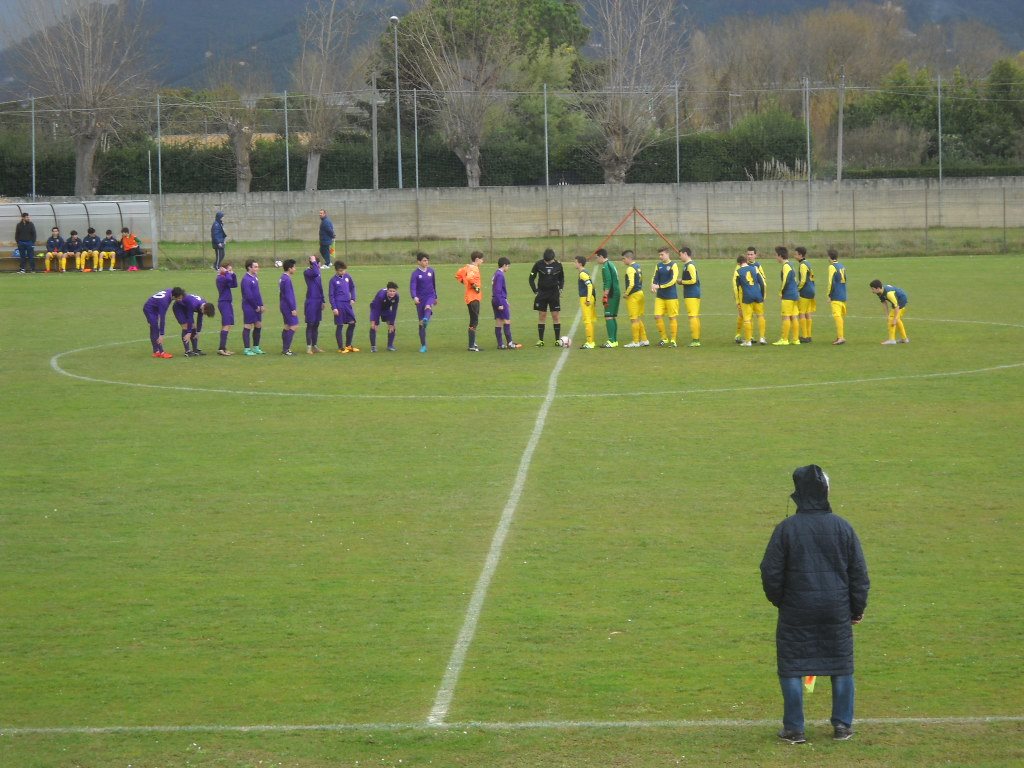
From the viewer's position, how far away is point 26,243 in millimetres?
47531

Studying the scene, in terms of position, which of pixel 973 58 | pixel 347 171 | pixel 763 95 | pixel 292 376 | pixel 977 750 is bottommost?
pixel 977 750

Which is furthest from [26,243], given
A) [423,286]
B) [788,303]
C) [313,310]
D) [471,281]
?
[788,303]

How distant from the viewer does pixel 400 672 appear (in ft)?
30.5

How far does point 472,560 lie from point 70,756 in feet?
15.4

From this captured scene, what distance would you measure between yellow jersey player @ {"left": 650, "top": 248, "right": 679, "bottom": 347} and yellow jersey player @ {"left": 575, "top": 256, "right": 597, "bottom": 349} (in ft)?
3.82

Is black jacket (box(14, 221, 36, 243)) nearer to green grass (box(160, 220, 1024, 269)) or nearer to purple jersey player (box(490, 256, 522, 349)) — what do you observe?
green grass (box(160, 220, 1024, 269))

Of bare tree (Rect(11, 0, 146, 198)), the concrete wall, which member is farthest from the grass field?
bare tree (Rect(11, 0, 146, 198))

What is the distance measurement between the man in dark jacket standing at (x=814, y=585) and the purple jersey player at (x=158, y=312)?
59.3ft

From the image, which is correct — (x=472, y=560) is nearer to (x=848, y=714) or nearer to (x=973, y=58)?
(x=848, y=714)

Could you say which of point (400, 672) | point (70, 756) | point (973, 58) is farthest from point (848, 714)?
point (973, 58)

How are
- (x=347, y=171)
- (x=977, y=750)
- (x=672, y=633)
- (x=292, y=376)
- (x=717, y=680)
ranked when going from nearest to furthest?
(x=977, y=750)
(x=717, y=680)
(x=672, y=633)
(x=292, y=376)
(x=347, y=171)

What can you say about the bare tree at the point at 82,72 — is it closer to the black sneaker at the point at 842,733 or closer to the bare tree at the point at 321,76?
the bare tree at the point at 321,76

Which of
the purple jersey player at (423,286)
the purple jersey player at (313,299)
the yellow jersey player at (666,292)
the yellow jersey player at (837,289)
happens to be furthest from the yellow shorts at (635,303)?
the purple jersey player at (313,299)

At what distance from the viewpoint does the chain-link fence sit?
66.1m
